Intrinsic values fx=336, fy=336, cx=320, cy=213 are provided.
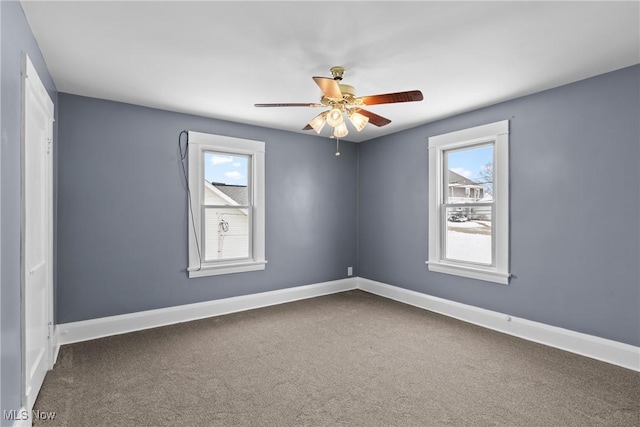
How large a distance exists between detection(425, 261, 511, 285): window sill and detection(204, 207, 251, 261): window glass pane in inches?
100

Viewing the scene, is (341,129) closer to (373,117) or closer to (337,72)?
(373,117)

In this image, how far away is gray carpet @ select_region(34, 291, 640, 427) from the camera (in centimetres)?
220

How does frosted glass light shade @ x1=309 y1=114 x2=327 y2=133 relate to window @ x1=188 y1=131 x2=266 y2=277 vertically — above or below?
above

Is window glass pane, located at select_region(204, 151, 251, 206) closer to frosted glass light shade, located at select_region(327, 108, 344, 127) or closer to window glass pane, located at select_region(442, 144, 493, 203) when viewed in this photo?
frosted glass light shade, located at select_region(327, 108, 344, 127)

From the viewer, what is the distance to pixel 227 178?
4.52 m

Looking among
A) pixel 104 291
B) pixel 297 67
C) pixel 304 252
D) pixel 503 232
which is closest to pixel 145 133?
pixel 104 291

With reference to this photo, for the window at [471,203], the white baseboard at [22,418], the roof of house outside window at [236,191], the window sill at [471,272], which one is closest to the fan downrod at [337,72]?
the window at [471,203]

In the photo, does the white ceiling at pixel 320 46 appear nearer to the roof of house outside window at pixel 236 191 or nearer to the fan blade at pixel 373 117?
the fan blade at pixel 373 117

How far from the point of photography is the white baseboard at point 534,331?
9.41 ft

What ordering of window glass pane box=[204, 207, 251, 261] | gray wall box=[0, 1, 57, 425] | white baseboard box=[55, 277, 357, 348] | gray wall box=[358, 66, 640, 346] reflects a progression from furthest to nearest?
window glass pane box=[204, 207, 251, 261]
white baseboard box=[55, 277, 357, 348]
gray wall box=[358, 66, 640, 346]
gray wall box=[0, 1, 57, 425]

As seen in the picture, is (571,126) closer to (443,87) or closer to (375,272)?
(443,87)

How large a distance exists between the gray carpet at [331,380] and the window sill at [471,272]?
22.8 inches

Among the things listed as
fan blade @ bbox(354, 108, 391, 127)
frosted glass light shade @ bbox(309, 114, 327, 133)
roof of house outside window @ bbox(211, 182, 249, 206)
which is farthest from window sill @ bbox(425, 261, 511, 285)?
roof of house outside window @ bbox(211, 182, 249, 206)

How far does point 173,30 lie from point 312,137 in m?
3.12
